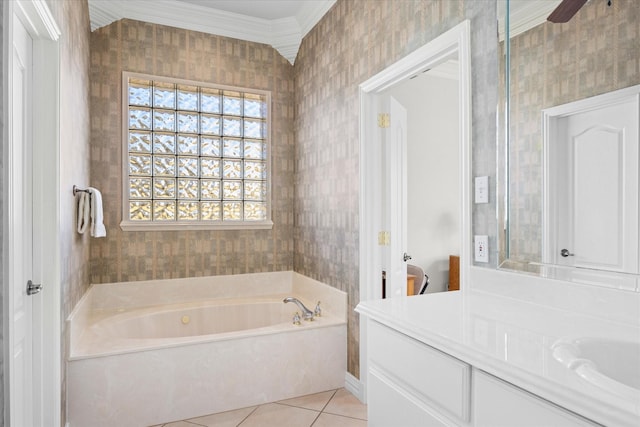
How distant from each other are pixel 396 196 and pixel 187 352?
1.60 metres

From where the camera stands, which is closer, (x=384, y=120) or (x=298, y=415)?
(x=298, y=415)

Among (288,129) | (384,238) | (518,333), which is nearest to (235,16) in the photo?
(288,129)

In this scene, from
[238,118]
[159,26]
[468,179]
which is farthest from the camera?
[238,118]

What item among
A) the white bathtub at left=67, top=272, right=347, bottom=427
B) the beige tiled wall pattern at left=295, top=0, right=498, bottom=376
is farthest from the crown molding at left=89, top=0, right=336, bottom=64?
the white bathtub at left=67, top=272, right=347, bottom=427

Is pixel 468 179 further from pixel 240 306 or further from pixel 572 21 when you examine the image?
pixel 240 306

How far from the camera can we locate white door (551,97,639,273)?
1.13m

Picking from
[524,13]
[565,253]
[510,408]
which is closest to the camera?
[510,408]

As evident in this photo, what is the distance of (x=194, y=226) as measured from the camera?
11.0ft

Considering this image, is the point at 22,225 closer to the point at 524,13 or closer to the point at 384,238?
the point at 384,238

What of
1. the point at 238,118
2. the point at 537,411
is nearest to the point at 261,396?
the point at 537,411

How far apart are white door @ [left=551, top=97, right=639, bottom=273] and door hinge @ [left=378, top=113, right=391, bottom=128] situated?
128cm

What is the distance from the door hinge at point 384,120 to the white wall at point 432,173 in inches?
53.3

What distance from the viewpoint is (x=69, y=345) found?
2137mm

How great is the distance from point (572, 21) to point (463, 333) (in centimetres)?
107
